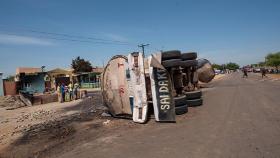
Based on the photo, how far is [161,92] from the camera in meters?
9.44

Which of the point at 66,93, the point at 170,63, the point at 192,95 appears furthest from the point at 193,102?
A: the point at 66,93

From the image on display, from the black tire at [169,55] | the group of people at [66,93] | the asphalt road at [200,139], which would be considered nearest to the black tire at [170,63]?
the black tire at [169,55]

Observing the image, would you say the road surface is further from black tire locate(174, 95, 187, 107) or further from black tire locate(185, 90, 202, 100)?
black tire locate(185, 90, 202, 100)

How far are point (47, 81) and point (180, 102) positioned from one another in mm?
35664

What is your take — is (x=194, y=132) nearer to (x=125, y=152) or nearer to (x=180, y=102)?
(x=125, y=152)

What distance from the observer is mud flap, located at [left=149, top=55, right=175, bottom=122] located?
915 cm

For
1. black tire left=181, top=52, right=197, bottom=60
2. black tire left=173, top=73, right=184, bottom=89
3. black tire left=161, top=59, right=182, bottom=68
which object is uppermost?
black tire left=181, top=52, right=197, bottom=60

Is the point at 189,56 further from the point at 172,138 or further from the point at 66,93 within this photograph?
the point at 66,93

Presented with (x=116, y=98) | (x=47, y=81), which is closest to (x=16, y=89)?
(x=47, y=81)

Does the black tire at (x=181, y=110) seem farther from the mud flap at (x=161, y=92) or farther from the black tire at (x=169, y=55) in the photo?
the black tire at (x=169, y=55)

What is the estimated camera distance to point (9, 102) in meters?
27.4

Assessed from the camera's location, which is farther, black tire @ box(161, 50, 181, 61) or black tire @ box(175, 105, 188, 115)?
black tire @ box(161, 50, 181, 61)

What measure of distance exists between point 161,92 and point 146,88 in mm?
843

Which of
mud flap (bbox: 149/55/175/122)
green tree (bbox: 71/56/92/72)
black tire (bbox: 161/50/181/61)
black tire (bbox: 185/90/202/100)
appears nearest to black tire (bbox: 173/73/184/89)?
black tire (bbox: 185/90/202/100)
